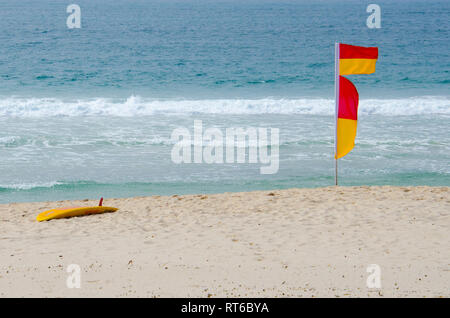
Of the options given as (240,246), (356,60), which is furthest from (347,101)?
(240,246)

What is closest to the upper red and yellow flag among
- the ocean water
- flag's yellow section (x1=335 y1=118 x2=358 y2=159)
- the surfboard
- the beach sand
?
flag's yellow section (x1=335 y1=118 x2=358 y2=159)

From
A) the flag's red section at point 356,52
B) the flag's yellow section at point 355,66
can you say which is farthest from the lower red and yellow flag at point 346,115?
the flag's red section at point 356,52

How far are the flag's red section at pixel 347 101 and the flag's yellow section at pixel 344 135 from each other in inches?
3.8

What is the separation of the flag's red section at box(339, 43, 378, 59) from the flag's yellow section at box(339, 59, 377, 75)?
73 mm

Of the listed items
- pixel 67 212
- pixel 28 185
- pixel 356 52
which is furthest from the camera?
pixel 28 185

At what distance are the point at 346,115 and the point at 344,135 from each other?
1.29 ft

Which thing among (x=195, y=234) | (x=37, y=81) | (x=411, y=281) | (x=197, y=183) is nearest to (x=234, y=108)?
(x=197, y=183)

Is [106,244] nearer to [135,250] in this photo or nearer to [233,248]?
[135,250]

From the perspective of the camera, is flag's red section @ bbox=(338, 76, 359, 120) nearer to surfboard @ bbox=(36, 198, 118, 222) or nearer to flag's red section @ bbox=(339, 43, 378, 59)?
flag's red section @ bbox=(339, 43, 378, 59)

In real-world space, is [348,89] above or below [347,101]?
above

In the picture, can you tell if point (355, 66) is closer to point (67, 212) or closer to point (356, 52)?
point (356, 52)

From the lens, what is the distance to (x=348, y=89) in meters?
10.5

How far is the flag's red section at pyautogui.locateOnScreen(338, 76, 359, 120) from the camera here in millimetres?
10523
